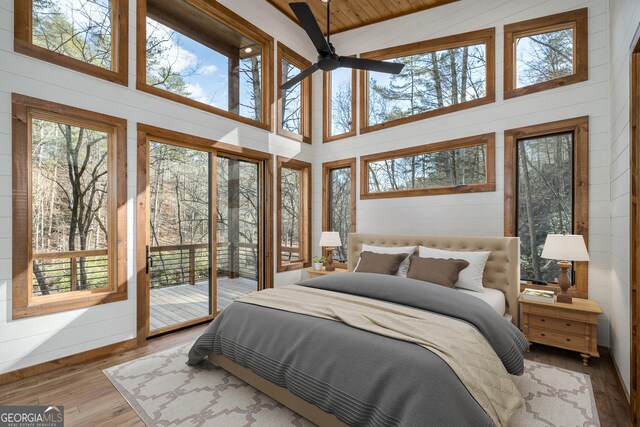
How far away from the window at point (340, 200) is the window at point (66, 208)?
307 centimetres

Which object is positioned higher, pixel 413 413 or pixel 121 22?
pixel 121 22

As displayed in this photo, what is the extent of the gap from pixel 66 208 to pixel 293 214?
10.0 feet

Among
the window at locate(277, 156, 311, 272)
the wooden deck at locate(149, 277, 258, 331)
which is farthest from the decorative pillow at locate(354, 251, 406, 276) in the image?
the wooden deck at locate(149, 277, 258, 331)

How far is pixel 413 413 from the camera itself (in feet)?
4.66

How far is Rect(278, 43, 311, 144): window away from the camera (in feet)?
16.1

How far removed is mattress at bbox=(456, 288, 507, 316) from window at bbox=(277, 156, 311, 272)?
2823 mm

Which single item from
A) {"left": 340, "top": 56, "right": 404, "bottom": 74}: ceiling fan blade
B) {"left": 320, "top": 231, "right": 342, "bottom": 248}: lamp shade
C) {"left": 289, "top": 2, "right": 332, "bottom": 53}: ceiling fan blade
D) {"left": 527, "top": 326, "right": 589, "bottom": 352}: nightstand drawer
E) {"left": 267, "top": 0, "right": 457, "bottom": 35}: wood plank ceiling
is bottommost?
{"left": 527, "top": 326, "right": 589, "bottom": 352}: nightstand drawer

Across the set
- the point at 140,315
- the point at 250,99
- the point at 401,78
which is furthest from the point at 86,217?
the point at 401,78

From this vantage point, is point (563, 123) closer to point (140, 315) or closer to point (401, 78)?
point (401, 78)

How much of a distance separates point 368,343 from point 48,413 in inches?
87.7

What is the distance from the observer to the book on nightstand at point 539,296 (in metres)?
2.95

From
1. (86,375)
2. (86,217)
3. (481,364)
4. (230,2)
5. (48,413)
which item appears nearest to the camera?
(481,364)

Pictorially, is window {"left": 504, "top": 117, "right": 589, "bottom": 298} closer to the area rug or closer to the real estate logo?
the area rug

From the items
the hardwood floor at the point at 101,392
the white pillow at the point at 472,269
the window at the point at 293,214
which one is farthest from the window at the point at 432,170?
the hardwood floor at the point at 101,392
